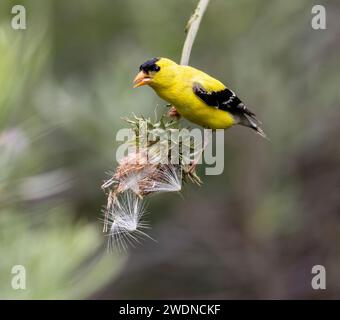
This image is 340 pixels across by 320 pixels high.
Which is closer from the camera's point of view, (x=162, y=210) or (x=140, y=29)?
(x=140, y=29)

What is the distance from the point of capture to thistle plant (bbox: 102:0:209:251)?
3.00 m

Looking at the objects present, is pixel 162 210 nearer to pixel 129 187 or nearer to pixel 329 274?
pixel 329 274

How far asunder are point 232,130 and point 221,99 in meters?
1.38

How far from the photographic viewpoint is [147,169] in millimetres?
3084

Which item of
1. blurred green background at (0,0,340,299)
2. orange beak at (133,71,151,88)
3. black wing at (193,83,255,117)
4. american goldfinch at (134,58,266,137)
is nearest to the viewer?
orange beak at (133,71,151,88)

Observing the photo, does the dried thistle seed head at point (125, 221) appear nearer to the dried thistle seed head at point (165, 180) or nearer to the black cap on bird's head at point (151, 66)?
the dried thistle seed head at point (165, 180)

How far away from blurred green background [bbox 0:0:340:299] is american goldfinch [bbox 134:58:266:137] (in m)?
0.65

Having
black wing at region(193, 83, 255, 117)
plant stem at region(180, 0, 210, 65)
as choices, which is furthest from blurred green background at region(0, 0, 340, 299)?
plant stem at region(180, 0, 210, 65)

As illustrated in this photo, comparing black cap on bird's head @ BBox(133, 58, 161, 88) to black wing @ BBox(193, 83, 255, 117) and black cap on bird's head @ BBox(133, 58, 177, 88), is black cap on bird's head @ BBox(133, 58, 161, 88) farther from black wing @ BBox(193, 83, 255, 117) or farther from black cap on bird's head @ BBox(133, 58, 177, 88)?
black wing @ BBox(193, 83, 255, 117)

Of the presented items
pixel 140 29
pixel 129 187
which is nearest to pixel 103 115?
pixel 140 29

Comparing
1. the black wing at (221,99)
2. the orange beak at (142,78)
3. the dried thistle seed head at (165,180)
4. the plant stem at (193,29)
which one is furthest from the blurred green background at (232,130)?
the plant stem at (193,29)

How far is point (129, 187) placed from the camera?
3059mm

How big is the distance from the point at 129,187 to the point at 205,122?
0.93m

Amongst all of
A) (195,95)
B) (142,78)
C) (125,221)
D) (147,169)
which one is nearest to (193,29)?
(147,169)
